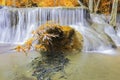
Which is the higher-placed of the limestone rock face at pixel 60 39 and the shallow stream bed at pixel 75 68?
the limestone rock face at pixel 60 39

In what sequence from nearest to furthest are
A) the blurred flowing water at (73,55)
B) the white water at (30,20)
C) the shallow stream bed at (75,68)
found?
the shallow stream bed at (75,68), the blurred flowing water at (73,55), the white water at (30,20)

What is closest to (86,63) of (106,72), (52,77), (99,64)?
(99,64)

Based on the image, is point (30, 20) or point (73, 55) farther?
point (30, 20)

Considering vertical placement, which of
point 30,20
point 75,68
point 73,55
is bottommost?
point 73,55

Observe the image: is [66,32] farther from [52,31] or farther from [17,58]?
[17,58]

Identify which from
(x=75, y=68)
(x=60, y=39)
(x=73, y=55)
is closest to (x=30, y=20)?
(x=60, y=39)

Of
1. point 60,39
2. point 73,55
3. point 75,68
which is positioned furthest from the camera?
point 60,39

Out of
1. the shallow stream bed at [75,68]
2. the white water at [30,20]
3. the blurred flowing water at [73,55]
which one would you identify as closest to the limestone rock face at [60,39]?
the blurred flowing water at [73,55]

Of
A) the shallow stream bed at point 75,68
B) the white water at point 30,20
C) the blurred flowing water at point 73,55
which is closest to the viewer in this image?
the shallow stream bed at point 75,68

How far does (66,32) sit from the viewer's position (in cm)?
741

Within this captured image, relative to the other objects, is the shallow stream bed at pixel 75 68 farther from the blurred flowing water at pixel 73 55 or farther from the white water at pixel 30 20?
the white water at pixel 30 20

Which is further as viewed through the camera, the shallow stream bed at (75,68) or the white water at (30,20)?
the white water at (30,20)

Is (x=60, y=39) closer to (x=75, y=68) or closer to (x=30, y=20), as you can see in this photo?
(x=75, y=68)

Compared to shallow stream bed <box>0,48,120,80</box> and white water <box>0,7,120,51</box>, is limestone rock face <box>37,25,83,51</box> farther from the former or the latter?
white water <box>0,7,120,51</box>
